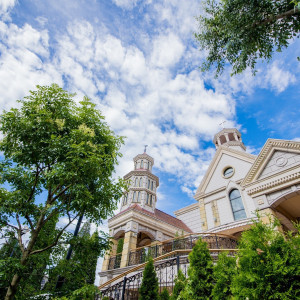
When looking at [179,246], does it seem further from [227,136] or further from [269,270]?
[227,136]

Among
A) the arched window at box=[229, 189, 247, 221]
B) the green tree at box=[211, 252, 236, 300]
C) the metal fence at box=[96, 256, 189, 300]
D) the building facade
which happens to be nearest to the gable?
the building facade

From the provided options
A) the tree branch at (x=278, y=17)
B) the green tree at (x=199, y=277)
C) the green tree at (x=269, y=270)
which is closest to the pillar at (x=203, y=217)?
the green tree at (x=199, y=277)

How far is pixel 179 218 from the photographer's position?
75.1 ft

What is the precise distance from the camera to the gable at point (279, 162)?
10821 mm

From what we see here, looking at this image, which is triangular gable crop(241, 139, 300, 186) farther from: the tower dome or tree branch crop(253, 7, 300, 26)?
the tower dome

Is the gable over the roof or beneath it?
beneath

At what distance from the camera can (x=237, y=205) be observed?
14.8 metres

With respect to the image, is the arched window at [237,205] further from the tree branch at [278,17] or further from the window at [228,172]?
the tree branch at [278,17]

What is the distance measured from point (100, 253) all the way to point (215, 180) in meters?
12.7

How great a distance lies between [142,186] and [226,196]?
848 centimetres

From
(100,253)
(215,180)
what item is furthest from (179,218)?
(100,253)

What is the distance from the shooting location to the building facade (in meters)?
10.8

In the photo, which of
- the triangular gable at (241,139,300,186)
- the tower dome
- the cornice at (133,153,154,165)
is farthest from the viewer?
the cornice at (133,153,154,165)

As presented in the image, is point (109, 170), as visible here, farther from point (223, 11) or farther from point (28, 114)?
point (223, 11)
